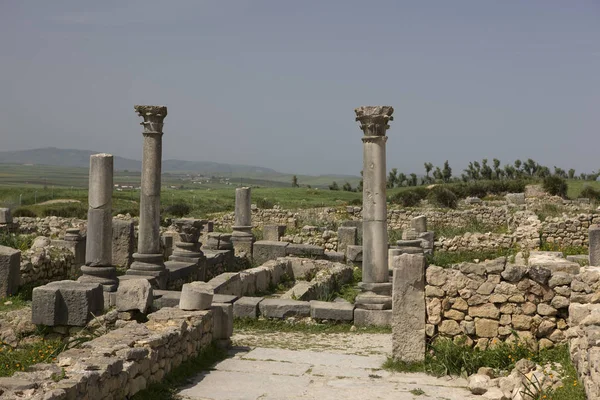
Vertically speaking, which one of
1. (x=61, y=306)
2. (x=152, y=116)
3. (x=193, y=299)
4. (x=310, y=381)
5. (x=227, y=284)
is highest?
(x=152, y=116)

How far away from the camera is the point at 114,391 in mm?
6633

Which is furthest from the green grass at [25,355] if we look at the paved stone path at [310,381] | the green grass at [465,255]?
the green grass at [465,255]

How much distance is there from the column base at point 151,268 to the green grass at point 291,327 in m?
3.26

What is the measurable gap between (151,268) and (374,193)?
5369 mm

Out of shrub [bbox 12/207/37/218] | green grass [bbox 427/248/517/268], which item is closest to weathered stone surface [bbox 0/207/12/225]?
green grass [bbox 427/248/517/268]

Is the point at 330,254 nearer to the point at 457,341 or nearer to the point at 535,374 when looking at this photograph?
the point at 457,341

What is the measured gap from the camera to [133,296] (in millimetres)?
11000

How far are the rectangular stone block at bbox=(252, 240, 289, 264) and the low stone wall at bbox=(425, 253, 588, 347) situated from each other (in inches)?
469

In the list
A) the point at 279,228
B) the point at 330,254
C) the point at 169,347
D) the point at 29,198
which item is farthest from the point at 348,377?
the point at 29,198

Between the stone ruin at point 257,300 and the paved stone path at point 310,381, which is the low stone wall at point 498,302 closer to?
the stone ruin at point 257,300

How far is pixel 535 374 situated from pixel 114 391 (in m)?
4.45

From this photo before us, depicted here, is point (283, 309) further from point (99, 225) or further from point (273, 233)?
point (273, 233)

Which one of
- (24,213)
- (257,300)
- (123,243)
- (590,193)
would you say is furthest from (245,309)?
(590,193)

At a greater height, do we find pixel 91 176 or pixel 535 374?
pixel 91 176
